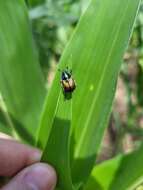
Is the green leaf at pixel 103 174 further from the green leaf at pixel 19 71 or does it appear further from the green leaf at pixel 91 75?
the green leaf at pixel 19 71

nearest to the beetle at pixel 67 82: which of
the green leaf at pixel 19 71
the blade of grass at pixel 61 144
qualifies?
the blade of grass at pixel 61 144

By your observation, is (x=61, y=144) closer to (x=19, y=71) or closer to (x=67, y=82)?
(x=67, y=82)

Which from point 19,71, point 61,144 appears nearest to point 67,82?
point 61,144

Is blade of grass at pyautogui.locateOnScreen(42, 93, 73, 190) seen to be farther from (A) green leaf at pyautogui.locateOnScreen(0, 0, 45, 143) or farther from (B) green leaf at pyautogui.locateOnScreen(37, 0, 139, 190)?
(A) green leaf at pyautogui.locateOnScreen(0, 0, 45, 143)

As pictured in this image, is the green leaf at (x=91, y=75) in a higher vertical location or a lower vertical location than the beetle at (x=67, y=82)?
lower

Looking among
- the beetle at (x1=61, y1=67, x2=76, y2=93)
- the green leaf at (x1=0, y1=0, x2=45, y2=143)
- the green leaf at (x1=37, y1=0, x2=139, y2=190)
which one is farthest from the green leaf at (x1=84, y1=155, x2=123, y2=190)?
the beetle at (x1=61, y1=67, x2=76, y2=93)

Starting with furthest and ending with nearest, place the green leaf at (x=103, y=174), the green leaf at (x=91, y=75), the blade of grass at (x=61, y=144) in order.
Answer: the green leaf at (x=103, y=174) < the green leaf at (x=91, y=75) < the blade of grass at (x=61, y=144)

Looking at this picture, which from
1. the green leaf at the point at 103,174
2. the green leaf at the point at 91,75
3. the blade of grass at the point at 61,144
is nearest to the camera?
the blade of grass at the point at 61,144

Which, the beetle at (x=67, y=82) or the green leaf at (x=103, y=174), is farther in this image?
the green leaf at (x=103, y=174)
